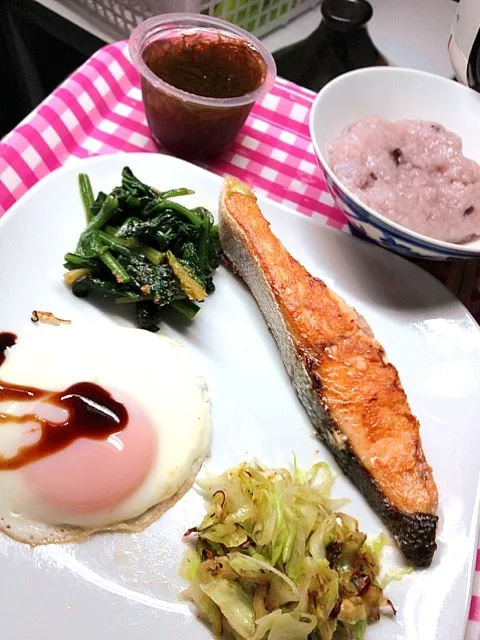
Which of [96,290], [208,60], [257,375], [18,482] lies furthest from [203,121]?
[18,482]

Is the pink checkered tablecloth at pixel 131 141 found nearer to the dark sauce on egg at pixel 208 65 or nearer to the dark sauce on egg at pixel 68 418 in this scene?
the dark sauce on egg at pixel 208 65

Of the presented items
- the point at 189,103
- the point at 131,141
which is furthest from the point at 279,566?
the point at 131,141

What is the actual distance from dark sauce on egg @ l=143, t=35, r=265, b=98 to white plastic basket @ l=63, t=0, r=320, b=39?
26.2 inches

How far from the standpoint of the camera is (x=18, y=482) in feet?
6.75

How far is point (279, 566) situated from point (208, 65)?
2339mm

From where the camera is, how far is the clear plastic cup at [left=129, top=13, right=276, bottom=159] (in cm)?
289

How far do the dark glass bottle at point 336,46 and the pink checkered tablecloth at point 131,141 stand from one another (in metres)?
0.58

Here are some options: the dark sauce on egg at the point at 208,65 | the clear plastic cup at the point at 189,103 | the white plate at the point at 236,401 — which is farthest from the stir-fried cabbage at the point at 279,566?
the dark sauce on egg at the point at 208,65

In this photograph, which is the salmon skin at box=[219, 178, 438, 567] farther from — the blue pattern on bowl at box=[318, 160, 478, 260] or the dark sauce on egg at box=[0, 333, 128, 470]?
the dark sauce on egg at box=[0, 333, 128, 470]

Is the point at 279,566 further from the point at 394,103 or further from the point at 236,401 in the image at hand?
the point at 394,103

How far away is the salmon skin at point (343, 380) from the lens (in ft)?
6.86

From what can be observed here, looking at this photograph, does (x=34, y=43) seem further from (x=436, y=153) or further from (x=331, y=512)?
(x=331, y=512)

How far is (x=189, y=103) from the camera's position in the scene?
2.87 meters

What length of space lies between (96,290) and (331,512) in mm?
1276
